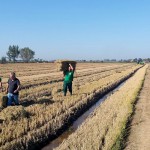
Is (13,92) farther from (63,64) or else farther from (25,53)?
(25,53)

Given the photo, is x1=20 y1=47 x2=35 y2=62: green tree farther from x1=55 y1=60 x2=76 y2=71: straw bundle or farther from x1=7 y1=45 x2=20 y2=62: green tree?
x1=55 y1=60 x2=76 y2=71: straw bundle

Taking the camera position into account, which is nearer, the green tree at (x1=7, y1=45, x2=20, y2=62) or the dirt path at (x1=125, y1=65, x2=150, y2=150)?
the dirt path at (x1=125, y1=65, x2=150, y2=150)

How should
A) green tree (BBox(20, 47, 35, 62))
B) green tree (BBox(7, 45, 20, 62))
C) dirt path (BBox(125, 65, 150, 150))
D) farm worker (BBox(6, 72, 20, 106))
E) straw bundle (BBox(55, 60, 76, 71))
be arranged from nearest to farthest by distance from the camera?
dirt path (BBox(125, 65, 150, 150)) → farm worker (BBox(6, 72, 20, 106)) → straw bundle (BBox(55, 60, 76, 71)) → green tree (BBox(7, 45, 20, 62)) → green tree (BBox(20, 47, 35, 62))

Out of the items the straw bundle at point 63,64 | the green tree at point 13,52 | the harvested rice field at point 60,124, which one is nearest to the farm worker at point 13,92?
the harvested rice field at point 60,124

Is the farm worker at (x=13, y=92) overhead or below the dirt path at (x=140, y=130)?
overhead

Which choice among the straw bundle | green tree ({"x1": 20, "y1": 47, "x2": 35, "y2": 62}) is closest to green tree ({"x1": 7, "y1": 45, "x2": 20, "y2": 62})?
green tree ({"x1": 20, "y1": 47, "x2": 35, "y2": 62})

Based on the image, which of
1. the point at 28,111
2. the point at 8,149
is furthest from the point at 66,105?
the point at 8,149

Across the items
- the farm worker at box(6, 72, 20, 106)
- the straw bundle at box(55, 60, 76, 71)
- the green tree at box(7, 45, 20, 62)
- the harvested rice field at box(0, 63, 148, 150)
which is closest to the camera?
the harvested rice field at box(0, 63, 148, 150)

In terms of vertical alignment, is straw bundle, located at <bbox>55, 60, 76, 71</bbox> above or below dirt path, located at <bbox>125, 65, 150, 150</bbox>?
above

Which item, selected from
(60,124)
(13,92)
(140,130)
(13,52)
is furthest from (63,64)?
(13,52)

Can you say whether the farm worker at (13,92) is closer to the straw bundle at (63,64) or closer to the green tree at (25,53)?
the straw bundle at (63,64)

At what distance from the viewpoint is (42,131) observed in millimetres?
10766

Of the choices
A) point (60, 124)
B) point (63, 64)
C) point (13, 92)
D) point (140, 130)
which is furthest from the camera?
point (63, 64)

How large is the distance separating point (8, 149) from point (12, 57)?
139 metres
